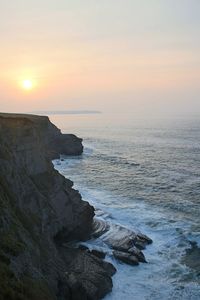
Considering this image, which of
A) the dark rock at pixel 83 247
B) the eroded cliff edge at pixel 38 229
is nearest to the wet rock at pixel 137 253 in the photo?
the eroded cliff edge at pixel 38 229

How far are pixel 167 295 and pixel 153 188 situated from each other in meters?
36.5

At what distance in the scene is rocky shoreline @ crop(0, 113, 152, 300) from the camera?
25.8 m

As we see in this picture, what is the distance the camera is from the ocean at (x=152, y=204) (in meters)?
37.6

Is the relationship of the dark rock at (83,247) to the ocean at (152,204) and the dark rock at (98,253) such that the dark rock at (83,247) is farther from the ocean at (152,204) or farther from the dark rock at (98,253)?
the ocean at (152,204)

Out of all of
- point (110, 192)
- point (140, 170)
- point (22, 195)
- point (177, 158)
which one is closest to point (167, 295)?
point (22, 195)

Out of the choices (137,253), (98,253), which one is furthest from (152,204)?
(98,253)

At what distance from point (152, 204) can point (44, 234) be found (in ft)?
94.9

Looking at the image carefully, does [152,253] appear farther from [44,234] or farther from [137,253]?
[44,234]

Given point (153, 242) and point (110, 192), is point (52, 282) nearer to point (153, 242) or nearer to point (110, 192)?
point (153, 242)

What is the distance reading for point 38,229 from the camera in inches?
1421

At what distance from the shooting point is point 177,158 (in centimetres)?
10625

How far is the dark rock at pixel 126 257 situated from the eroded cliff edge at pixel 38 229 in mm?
3253

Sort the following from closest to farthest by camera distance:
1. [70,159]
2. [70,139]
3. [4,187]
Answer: [4,187]
[70,159]
[70,139]

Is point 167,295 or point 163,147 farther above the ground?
point 163,147
